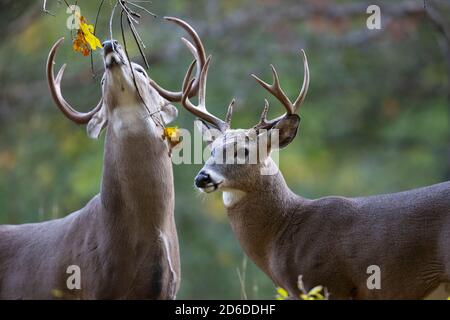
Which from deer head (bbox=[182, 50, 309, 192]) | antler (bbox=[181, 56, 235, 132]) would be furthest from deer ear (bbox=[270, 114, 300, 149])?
antler (bbox=[181, 56, 235, 132])

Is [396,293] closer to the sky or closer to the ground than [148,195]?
closer to the ground

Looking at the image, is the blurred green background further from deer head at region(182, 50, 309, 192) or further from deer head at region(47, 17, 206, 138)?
deer head at region(182, 50, 309, 192)

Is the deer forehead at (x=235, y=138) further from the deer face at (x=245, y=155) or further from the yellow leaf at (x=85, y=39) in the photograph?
the yellow leaf at (x=85, y=39)

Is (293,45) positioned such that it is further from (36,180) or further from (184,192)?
(36,180)

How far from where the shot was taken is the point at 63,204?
17.4m

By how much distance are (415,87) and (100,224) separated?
13345 mm

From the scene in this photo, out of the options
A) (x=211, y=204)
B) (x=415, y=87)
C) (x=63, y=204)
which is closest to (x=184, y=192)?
(x=211, y=204)

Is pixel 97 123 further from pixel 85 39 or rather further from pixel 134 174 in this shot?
pixel 85 39

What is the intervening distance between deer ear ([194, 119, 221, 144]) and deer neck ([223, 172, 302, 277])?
0.46 meters

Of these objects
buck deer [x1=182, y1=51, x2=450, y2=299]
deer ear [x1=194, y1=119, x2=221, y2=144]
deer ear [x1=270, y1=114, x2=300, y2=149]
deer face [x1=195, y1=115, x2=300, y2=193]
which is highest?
deer ear [x1=194, y1=119, x2=221, y2=144]

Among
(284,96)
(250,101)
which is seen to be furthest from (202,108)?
(250,101)

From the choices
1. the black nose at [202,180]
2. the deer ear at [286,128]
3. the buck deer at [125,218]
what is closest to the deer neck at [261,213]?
the deer ear at [286,128]

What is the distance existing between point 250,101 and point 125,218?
11.4 m

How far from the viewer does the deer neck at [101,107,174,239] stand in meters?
7.97
